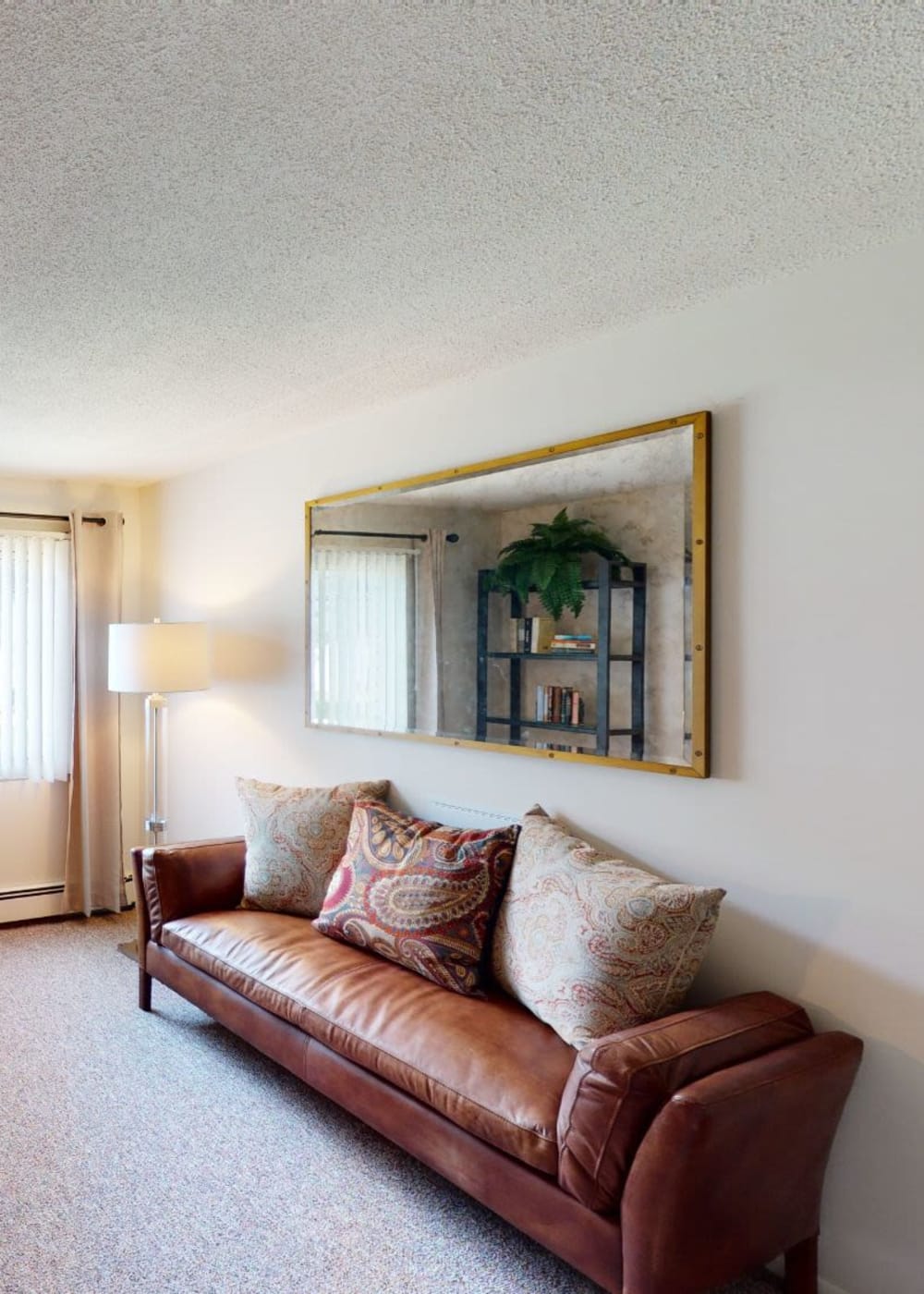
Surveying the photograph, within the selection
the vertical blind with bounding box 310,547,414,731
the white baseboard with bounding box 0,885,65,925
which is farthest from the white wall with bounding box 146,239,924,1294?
the white baseboard with bounding box 0,885,65,925

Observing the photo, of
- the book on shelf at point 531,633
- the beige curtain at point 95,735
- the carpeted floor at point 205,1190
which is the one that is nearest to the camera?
the carpeted floor at point 205,1190

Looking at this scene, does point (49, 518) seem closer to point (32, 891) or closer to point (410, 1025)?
point (32, 891)

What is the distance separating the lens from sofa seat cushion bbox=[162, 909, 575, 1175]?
223 centimetres

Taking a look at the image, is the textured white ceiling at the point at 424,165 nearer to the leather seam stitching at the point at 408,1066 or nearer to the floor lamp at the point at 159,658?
the floor lamp at the point at 159,658

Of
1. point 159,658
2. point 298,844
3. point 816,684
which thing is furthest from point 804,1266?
point 159,658

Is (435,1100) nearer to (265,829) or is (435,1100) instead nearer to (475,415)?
(265,829)

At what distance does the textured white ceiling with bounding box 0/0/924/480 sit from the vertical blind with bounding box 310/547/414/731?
3.17 ft

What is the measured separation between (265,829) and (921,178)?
292 cm

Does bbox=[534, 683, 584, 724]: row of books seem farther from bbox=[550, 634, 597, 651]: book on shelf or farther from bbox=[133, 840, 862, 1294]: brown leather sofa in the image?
bbox=[133, 840, 862, 1294]: brown leather sofa

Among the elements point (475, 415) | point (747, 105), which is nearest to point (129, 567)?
point (475, 415)

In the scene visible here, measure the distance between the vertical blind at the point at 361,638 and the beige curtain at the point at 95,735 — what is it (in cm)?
179

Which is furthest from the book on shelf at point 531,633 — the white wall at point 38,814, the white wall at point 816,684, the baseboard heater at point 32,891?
the baseboard heater at point 32,891

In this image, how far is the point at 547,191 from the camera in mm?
1986

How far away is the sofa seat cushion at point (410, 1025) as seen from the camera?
7.31 feet
